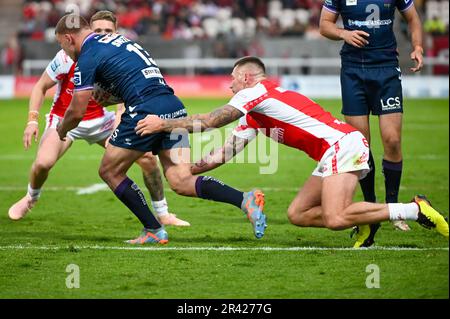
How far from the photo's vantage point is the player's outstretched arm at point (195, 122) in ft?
25.4

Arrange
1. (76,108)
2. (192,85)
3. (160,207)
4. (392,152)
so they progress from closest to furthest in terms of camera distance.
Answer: (76,108), (392,152), (160,207), (192,85)

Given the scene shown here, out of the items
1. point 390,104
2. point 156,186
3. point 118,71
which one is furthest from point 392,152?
point 118,71

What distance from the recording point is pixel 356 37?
8.95 metres

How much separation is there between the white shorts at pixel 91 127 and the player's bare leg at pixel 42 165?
0.31ft

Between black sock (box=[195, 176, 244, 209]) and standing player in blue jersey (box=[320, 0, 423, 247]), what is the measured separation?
1635 mm

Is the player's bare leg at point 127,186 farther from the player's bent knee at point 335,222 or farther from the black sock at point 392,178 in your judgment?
the black sock at point 392,178

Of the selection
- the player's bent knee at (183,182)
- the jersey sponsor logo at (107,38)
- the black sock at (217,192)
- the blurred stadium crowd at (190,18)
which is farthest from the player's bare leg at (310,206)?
the blurred stadium crowd at (190,18)

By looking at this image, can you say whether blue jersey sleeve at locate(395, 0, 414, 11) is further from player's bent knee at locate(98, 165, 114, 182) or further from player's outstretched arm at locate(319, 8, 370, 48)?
player's bent knee at locate(98, 165, 114, 182)

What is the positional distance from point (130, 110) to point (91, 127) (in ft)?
7.26

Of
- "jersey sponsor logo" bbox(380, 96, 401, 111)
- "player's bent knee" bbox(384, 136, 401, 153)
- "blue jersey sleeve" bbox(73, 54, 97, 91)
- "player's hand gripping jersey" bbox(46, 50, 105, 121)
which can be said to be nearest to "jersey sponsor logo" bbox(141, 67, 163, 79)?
"blue jersey sleeve" bbox(73, 54, 97, 91)

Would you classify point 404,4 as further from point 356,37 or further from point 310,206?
point 310,206

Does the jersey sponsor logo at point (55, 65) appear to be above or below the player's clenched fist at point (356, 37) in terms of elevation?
below
